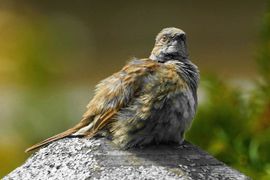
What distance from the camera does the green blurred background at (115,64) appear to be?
444 centimetres

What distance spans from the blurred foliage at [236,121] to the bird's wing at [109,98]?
2.87 ft

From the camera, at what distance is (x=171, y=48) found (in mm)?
3805

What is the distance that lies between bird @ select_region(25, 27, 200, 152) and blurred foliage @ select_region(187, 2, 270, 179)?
749 millimetres

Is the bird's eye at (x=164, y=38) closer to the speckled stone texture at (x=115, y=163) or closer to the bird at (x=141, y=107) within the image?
the bird at (x=141, y=107)

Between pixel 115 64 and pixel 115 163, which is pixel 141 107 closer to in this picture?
pixel 115 163

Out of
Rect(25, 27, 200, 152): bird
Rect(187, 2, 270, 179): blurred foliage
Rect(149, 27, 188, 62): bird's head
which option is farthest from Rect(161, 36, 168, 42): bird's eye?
Rect(187, 2, 270, 179): blurred foliage

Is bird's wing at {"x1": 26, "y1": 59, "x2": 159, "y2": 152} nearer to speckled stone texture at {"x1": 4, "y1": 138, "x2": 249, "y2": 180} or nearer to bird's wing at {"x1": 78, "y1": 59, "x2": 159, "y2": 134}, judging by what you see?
bird's wing at {"x1": 78, "y1": 59, "x2": 159, "y2": 134}

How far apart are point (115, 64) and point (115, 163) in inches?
319

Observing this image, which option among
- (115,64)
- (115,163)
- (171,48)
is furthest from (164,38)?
(115,64)

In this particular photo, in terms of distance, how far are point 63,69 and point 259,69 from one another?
403 centimetres

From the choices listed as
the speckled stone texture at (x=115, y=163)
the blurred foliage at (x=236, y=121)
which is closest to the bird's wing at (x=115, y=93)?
the speckled stone texture at (x=115, y=163)

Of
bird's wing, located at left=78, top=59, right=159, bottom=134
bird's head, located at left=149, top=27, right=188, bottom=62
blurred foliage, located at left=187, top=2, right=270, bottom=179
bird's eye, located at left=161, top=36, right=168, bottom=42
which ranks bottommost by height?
blurred foliage, located at left=187, top=2, right=270, bottom=179

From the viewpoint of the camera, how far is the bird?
334 centimetres

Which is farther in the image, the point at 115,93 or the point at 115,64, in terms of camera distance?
the point at 115,64
